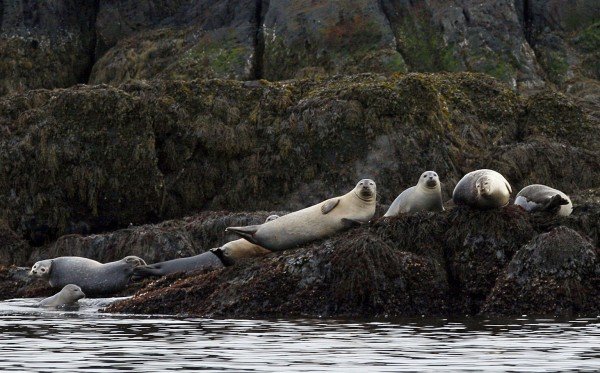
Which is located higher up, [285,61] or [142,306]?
[285,61]

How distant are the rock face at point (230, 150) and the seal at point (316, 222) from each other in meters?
6.38

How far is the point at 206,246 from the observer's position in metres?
18.0

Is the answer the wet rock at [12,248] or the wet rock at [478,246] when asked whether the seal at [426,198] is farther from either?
the wet rock at [12,248]

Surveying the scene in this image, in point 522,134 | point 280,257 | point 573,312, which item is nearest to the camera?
point 573,312

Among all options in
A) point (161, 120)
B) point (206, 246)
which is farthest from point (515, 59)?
point (206, 246)

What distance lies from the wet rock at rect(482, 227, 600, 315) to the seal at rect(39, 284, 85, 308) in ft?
16.3

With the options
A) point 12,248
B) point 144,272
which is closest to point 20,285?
point 144,272

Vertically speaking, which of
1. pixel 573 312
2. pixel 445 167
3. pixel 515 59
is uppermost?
pixel 515 59

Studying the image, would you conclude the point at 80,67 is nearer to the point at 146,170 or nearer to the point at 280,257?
the point at 146,170

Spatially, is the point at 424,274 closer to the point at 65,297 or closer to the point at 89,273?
the point at 65,297

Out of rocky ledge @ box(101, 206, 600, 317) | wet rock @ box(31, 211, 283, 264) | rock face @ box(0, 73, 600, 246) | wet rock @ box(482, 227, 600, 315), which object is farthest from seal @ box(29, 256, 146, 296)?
wet rock @ box(482, 227, 600, 315)

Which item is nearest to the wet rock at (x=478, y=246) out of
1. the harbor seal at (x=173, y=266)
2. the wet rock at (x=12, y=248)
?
the harbor seal at (x=173, y=266)

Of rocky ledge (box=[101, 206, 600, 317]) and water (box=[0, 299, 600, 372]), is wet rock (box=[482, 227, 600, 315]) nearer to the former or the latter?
rocky ledge (box=[101, 206, 600, 317])

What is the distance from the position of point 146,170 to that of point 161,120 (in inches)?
36.7
